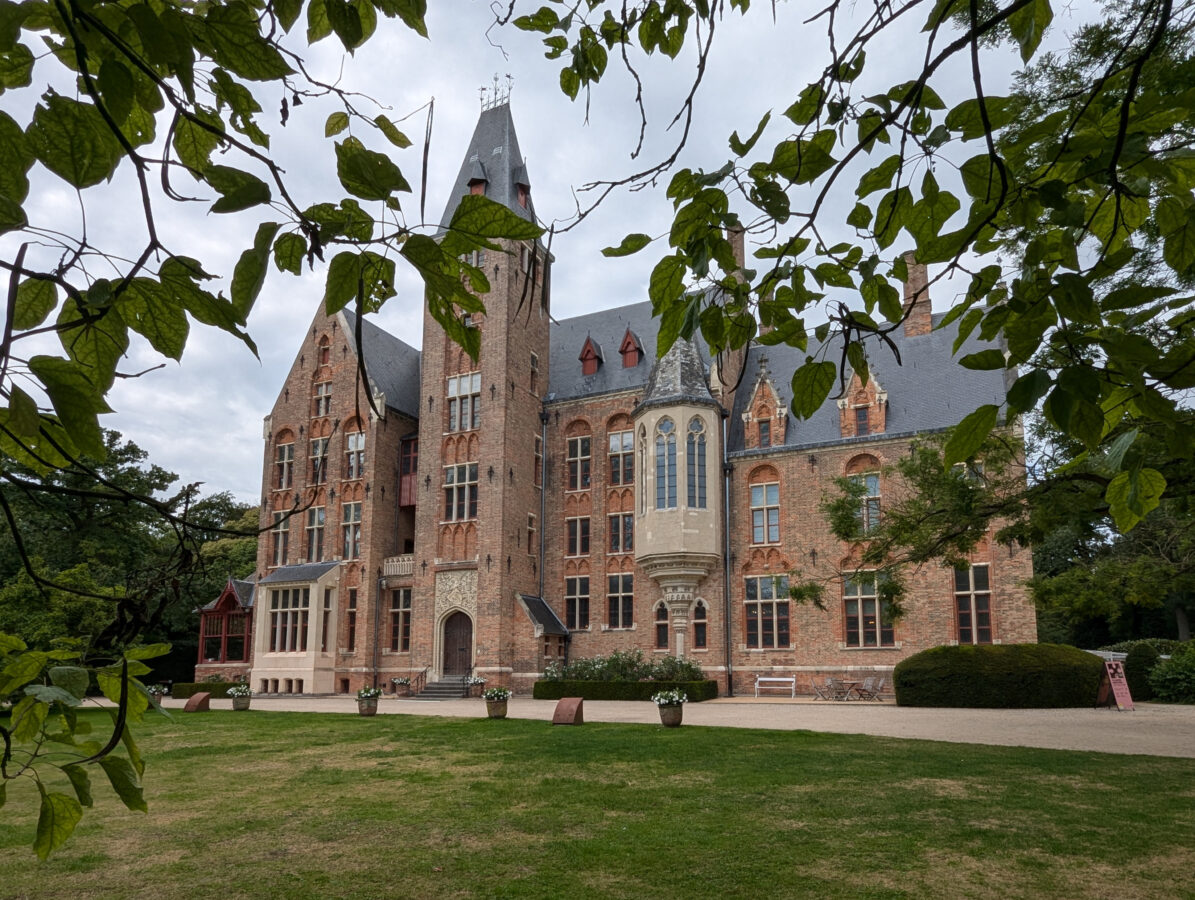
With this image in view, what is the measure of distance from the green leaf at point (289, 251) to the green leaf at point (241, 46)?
266 millimetres

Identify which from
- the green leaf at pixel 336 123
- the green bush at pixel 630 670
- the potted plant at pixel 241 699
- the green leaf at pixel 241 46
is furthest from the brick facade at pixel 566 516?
the green leaf at pixel 241 46

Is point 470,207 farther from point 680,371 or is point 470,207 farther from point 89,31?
point 680,371

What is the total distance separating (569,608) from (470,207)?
30.7 meters

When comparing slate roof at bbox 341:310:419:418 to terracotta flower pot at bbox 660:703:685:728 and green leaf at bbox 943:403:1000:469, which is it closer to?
terracotta flower pot at bbox 660:703:685:728

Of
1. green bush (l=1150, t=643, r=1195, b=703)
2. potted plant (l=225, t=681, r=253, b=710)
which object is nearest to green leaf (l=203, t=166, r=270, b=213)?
potted plant (l=225, t=681, r=253, b=710)

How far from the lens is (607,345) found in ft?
114

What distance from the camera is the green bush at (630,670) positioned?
2681cm

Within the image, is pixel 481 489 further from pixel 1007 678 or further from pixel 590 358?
pixel 1007 678

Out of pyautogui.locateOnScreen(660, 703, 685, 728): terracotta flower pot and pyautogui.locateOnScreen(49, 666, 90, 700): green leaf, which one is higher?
pyautogui.locateOnScreen(49, 666, 90, 700): green leaf

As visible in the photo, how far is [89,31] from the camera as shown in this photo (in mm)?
1618

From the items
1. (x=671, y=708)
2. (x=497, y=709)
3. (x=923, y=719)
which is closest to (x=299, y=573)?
(x=497, y=709)

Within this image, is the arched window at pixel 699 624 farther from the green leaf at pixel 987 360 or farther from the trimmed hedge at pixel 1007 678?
the green leaf at pixel 987 360

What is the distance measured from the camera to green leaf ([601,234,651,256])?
2273mm

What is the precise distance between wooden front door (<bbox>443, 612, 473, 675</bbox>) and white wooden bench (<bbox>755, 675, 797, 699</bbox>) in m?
9.64
